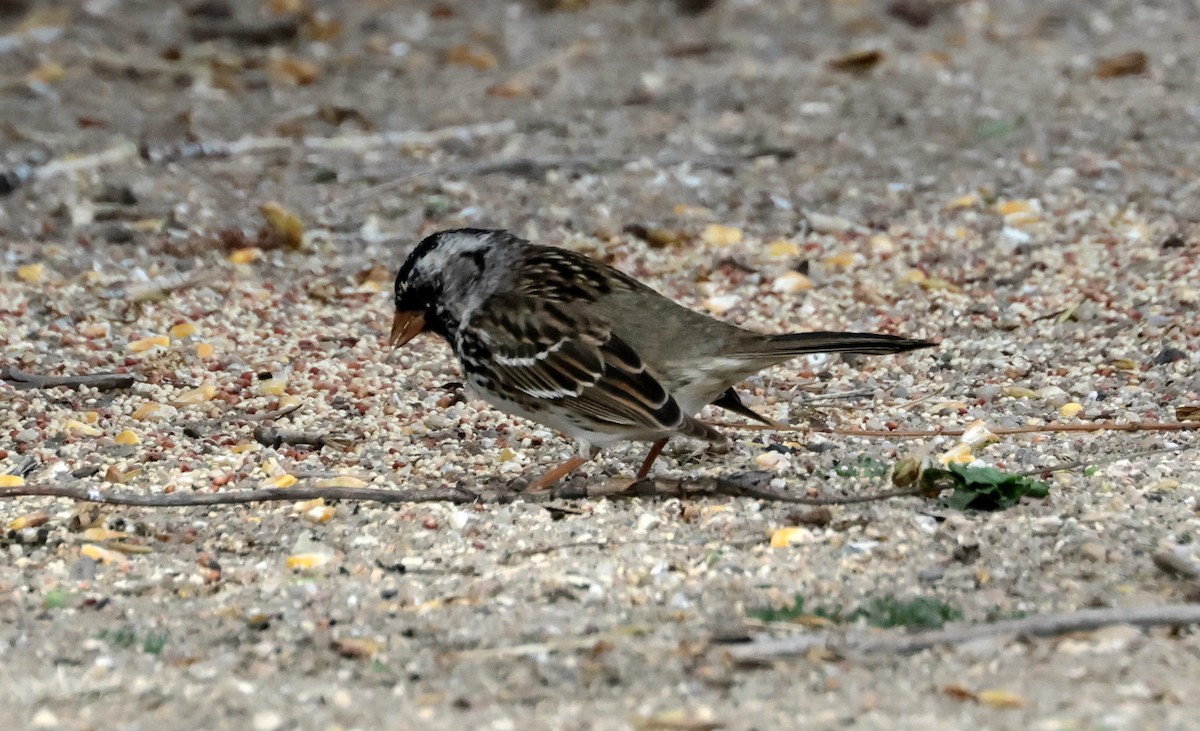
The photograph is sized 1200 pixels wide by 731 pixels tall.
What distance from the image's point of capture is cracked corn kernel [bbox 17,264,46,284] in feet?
22.1

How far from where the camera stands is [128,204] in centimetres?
757

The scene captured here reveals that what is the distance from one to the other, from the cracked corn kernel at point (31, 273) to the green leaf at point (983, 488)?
3.89 m

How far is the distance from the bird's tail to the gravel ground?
356 millimetres

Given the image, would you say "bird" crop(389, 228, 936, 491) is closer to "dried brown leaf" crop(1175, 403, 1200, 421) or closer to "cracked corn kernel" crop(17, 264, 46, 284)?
"dried brown leaf" crop(1175, 403, 1200, 421)

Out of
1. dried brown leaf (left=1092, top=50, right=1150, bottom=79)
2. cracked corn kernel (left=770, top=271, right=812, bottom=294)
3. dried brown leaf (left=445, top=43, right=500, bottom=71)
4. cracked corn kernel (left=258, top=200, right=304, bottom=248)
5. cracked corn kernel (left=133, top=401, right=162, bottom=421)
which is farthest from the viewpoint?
dried brown leaf (left=445, top=43, right=500, bottom=71)

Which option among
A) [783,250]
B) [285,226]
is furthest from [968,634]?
[285,226]

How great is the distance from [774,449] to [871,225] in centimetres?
244

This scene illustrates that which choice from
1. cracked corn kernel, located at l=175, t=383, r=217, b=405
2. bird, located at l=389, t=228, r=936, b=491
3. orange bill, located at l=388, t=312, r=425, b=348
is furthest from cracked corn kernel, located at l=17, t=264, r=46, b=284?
bird, located at l=389, t=228, r=936, b=491

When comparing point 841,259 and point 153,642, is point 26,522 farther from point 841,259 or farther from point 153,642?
point 841,259

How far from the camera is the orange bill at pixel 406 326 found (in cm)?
541

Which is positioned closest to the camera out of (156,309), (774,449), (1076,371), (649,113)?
(774,449)

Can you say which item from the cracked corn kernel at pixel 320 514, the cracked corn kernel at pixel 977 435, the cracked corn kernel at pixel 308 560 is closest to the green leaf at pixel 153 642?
the cracked corn kernel at pixel 308 560

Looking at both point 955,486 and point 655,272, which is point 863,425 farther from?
point 655,272

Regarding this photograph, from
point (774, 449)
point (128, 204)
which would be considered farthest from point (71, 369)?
point (774, 449)
